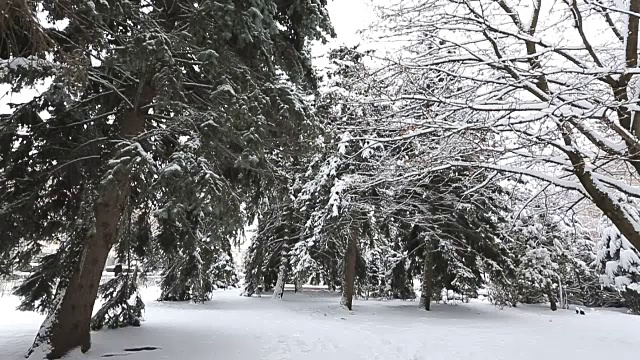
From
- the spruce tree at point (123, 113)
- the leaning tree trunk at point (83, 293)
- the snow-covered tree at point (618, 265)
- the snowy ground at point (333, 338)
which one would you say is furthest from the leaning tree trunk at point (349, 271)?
the snow-covered tree at point (618, 265)

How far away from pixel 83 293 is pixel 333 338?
4346 mm

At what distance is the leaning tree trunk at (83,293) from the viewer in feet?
18.2

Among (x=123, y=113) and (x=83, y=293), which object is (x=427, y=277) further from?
(x=123, y=113)

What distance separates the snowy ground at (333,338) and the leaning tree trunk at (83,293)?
0.27m

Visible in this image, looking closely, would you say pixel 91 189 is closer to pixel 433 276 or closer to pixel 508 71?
pixel 508 71

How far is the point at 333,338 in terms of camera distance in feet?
26.0

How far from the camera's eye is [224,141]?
5328mm

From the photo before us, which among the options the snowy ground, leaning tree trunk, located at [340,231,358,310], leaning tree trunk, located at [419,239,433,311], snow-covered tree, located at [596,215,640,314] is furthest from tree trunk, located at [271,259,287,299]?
snow-covered tree, located at [596,215,640,314]

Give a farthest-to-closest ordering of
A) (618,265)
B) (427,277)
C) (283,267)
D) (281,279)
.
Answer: (618,265)
(281,279)
(283,267)
(427,277)

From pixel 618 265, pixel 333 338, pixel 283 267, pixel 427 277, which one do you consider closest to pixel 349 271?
pixel 427 277

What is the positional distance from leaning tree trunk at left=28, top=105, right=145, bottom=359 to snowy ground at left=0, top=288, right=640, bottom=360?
274 millimetres

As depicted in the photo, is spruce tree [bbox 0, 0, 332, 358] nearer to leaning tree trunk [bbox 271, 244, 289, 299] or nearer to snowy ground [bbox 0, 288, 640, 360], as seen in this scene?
snowy ground [bbox 0, 288, 640, 360]

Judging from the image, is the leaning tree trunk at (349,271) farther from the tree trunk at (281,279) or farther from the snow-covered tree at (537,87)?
the snow-covered tree at (537,87)

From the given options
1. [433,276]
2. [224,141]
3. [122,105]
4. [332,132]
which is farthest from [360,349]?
[433,276]
